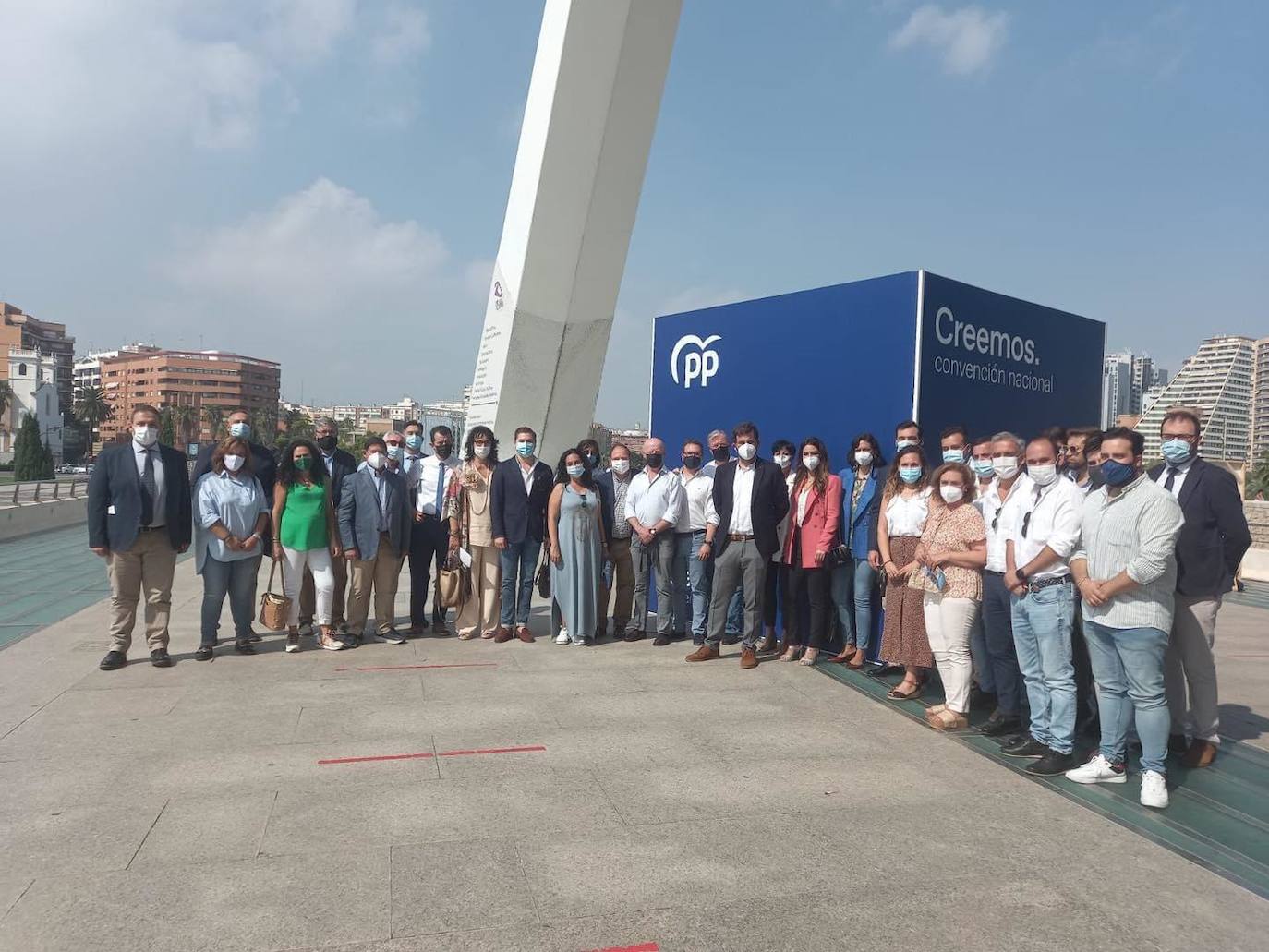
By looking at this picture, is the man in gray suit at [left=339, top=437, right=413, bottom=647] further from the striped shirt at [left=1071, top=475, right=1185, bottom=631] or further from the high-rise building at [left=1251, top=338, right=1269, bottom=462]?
the high-rise building at [left=1251, top=338, right=1269, bottom=462]

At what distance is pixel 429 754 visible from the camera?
4.03 metres

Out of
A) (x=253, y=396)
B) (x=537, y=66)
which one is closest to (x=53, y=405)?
(x=253, y=396)

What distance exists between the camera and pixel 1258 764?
4246mm

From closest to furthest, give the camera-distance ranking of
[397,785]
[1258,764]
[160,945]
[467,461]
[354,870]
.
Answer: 1. [160,945]
2. [354,870]
3. [397,785]
4. [1258,764]
5. [467,461]

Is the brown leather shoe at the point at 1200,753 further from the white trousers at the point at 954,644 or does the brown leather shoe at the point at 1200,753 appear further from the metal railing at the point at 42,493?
the metal railing at the point at 42,493

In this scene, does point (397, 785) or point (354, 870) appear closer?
point (354, 870)

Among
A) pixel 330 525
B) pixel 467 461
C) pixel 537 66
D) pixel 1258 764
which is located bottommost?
pixel 1258 764

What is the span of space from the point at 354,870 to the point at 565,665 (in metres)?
3.08

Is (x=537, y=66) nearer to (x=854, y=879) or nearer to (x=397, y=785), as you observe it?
(x=397, y=785)

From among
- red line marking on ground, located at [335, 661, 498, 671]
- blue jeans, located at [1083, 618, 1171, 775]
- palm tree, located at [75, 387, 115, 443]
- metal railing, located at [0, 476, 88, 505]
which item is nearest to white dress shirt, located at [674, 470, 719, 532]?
red line marking on ground, located at [335, 661, 498, 671]

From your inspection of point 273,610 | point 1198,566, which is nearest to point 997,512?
point 1198,566

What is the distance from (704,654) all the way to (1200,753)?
311 cm

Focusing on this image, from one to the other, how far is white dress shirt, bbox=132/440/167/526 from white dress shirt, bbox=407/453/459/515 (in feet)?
6.18

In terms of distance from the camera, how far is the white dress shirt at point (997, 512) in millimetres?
4297
